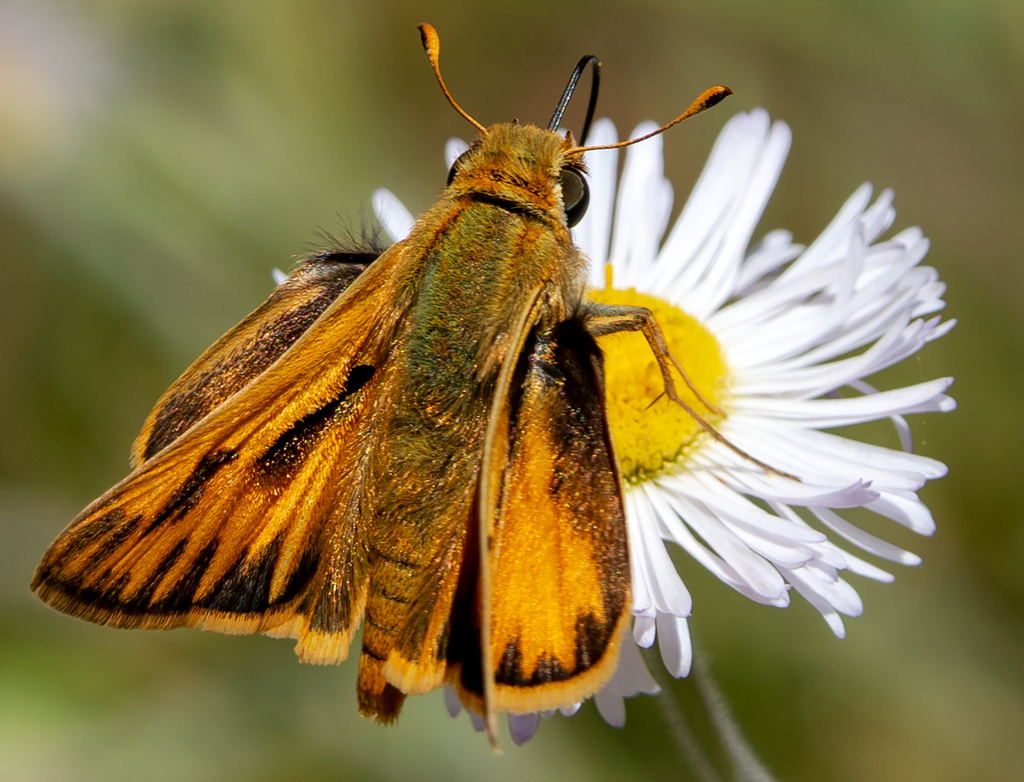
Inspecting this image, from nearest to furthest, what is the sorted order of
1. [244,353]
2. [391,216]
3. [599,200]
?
[244,353] < [391,216] < [599,200]

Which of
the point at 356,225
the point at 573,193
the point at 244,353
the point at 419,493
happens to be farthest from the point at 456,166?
the point at 356,225

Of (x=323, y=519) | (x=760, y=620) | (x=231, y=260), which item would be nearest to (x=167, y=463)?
(x=323, y=519)

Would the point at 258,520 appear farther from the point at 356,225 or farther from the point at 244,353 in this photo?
the point at 356,225

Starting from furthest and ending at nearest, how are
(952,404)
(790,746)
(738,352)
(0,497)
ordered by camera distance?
(0,497)
(790,746)
(738,352)
(952,404)

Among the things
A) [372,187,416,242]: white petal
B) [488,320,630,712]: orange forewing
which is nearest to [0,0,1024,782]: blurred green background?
[372,187,416,242]: white petal

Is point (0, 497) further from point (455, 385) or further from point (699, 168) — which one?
point (699, 168)

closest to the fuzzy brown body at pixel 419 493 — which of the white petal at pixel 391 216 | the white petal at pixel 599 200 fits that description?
the white petal at pixel 391 216
